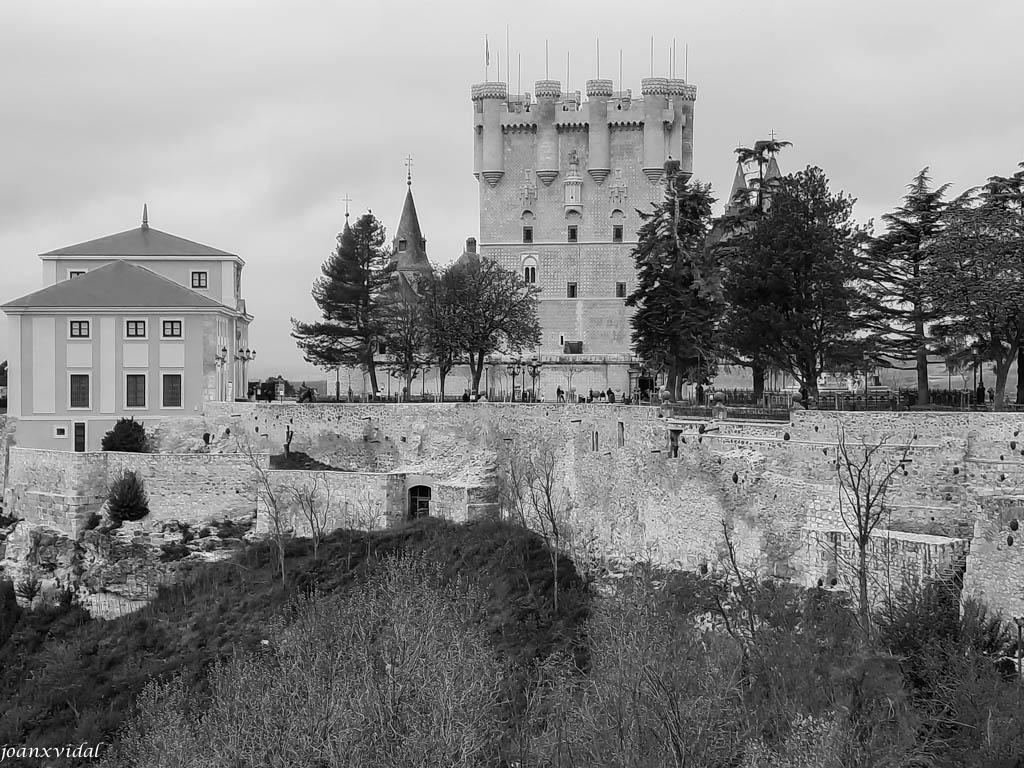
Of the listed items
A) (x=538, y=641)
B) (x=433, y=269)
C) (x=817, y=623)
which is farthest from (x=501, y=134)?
(x=817, y=623)

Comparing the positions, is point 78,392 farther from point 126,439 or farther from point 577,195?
point 577,195

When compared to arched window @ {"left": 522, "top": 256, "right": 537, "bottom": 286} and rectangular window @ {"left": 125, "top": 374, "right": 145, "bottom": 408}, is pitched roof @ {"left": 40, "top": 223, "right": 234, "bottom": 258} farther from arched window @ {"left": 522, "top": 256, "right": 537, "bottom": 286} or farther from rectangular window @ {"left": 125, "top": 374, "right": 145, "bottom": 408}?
arched window @ {"left": 522, "top": 256, "right": 537, "bottom": 286}

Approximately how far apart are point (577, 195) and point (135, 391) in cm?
2412

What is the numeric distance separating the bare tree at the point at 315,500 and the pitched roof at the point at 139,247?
1624cm

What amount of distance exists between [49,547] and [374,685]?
25246 mm

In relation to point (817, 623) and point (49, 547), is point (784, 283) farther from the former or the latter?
point (49, 547)

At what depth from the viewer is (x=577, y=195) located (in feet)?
183

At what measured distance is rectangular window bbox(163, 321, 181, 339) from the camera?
148 ft

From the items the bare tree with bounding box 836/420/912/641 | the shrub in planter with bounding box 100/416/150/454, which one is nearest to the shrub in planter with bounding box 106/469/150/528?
the shrub in planter with bounding box 100/416/150/454

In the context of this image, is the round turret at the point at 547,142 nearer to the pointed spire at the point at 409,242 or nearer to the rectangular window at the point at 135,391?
the pointed spire at the point at 409,242

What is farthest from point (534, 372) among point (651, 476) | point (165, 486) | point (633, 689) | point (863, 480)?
point (633, 689)

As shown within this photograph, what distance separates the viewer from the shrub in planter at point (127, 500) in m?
38.1

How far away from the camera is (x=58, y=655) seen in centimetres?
3262

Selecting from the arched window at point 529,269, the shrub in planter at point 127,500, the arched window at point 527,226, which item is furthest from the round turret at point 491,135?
the shrub in planter at point 127,500
